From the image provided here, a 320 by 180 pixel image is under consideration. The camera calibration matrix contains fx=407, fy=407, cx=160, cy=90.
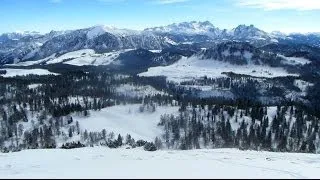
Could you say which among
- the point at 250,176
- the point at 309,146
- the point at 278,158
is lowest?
the point at 309,146

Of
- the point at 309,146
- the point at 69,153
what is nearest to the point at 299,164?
the point at 69,153

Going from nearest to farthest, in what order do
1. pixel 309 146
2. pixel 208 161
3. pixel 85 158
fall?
pixel 208 161 < pixel 85 158 < pixel 309 146

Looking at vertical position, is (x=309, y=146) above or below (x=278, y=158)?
below

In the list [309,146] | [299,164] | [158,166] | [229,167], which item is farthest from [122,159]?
[309,146]

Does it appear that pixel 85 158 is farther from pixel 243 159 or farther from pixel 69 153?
pixel 243 159

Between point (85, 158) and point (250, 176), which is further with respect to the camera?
point (85, 158)

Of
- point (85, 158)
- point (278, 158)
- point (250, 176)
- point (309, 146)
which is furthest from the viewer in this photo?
point (309, 146)

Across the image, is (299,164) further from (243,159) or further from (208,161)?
(208,161)
